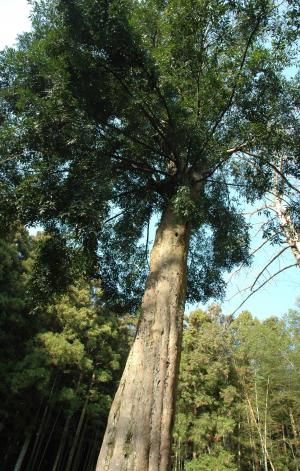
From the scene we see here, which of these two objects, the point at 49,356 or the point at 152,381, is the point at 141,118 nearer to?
the point at 152,381

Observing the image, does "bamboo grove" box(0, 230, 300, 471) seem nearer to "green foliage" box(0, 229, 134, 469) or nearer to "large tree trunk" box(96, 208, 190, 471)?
"green foliage" box(0, 229, 134, 469)

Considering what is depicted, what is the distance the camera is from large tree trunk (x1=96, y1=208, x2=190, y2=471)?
9.66 ft

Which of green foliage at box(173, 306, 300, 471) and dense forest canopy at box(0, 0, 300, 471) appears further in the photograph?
green foliage at box(173, 306, 300, 471)

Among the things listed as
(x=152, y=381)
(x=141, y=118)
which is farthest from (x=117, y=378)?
(x=152, y=381)

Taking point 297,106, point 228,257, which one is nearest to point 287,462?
point 228,257

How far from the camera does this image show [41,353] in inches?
556

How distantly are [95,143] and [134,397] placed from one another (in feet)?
12.0

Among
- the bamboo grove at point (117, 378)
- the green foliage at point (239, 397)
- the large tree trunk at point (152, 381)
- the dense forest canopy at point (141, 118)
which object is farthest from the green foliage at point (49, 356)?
the large tree trunk at point (152, 381)

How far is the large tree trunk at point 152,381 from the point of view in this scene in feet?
9.66

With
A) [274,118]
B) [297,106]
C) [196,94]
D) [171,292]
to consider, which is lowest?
[171,292]

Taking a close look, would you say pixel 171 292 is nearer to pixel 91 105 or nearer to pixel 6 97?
pixel 91 105

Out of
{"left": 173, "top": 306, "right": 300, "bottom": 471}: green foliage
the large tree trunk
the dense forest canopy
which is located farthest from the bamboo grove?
the large tree trunk

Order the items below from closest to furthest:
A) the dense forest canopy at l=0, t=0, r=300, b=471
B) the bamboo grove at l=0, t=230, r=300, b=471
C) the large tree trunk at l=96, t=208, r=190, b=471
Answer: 1. the large tree trunk at l=96, t=208, r=190, b=471
2. the dense forest canopy at l=0, t=0, r=300, b=471
3. the bamboo grove at l=0, t=230, r=300, b=471

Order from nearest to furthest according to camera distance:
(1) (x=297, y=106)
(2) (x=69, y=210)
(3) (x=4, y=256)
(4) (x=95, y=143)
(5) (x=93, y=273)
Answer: (2) (x=69, y=210), (4) (x=95, y=143), (1) (x=297, y=106), (5) (x=93, y=273), (3) (x=4, y=256)
